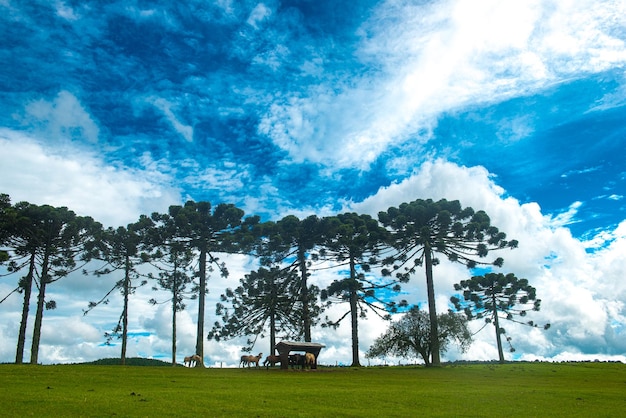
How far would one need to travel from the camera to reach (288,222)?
55.0 metres

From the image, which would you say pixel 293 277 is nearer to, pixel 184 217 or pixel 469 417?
pixel 184 217

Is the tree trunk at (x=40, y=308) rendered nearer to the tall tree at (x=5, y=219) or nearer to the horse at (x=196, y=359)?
the tall tree at (x=5, y=219)

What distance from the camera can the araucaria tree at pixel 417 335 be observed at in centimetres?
5194

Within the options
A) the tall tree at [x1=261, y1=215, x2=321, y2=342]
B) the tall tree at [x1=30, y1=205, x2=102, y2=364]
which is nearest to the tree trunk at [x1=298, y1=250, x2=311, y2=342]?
the tall tree at [x1=261, y1=215, x2=321, y2=342]

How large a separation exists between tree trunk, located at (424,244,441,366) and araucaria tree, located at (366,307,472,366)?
1746 millimetres

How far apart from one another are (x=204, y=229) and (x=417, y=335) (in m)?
25.0

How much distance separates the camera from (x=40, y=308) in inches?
1893

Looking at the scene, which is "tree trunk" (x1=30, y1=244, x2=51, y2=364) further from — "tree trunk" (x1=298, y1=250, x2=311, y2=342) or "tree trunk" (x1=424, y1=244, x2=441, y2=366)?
"tree trunk" (x1=424, y1=244, x2=441, y2=366)

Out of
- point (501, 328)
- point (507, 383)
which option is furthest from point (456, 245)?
point (507, 383)

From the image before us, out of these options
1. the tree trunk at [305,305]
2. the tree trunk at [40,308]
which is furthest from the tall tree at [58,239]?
the tree trunk at [305,305]

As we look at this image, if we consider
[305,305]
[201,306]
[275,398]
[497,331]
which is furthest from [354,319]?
[275,398]

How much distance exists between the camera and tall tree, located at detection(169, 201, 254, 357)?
5056cm

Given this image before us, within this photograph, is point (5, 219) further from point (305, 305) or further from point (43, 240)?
point (305, 305)

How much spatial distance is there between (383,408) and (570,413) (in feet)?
25.0
